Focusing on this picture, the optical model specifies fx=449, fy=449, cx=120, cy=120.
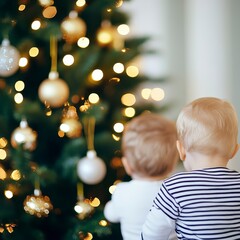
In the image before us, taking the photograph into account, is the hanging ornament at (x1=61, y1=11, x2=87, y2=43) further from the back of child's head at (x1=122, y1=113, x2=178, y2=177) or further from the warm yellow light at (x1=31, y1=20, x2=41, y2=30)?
the back of child's head at (x1=122, y1=113, x2=178, y2=177)

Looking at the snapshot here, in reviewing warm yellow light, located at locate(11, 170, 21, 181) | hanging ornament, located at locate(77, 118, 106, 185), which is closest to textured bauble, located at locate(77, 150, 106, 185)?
hanging ornament, located at locate(77, 118, 106, 185)

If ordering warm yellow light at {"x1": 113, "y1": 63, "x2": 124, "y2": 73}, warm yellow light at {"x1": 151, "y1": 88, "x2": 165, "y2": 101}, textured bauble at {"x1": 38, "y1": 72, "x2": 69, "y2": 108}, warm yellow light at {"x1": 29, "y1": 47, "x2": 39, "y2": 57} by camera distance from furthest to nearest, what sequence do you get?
warm yellow light at {"x1": 151, "y1": 88, "x2": 165, "y2": 101} → warm yellow light at {"x1": 113, "y1": 63, "x2": 124, "y2": 73} → warm yellow light at {"x1": 29, "y1": 47, "x2": 39, "y2": 57} → textured bauble at {"x1": 38, "y1": 72, "x2": 69, "y2": 108}

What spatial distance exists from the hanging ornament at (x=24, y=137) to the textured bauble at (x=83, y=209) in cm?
29

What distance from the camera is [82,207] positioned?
5.85 ft

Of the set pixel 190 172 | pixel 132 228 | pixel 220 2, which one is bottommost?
pixel 132 228

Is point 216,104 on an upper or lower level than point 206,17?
lower

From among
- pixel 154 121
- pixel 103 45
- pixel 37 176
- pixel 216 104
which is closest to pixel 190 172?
pixel 216 104

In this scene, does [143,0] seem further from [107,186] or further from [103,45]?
[107,186]

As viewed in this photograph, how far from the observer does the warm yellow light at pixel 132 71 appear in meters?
1.95

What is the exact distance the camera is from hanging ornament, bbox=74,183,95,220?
Answer: 1787 mm

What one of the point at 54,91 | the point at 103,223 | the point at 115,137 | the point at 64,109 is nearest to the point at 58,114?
the point at 64,109

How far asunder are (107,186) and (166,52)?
1138 millimetres

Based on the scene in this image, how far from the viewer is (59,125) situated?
1.80 m

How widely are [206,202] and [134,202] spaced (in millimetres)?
345
